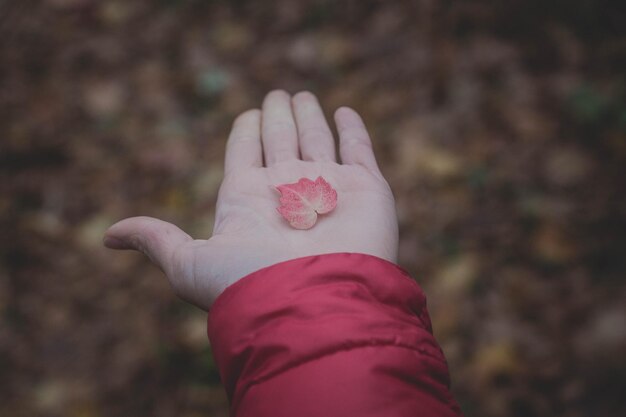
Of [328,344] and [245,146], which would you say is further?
[245,146]

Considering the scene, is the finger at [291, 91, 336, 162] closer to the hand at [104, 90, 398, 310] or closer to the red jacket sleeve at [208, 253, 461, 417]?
the hand at [104, 90, 398, 310]

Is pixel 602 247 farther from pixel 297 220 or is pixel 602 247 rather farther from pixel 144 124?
pixel 144 124

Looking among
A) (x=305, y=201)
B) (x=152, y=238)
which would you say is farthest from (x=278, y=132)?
(x=152, y=238)

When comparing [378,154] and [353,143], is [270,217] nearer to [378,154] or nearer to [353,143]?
[353,143]

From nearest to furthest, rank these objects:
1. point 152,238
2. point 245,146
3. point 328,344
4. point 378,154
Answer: point 328,344 < point 152,238 < point 245,146 < point 378,154

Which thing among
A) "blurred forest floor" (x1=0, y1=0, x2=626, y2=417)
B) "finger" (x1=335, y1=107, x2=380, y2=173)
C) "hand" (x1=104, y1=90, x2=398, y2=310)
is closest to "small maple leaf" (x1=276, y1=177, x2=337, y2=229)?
"hand" (x1=104, y1=90, x2=398, y2=310)

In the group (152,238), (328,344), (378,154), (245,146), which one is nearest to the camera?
(328,344)

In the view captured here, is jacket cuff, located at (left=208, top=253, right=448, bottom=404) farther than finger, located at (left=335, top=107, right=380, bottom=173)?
No

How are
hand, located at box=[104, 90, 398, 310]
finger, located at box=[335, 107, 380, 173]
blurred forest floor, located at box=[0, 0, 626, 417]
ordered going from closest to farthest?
hand, located at box=[104, 90, 398, 310] < finger, located at box=[335, 107, 380, 173] < blurred forest floor, located at box=[0, 0, 626, 417]
